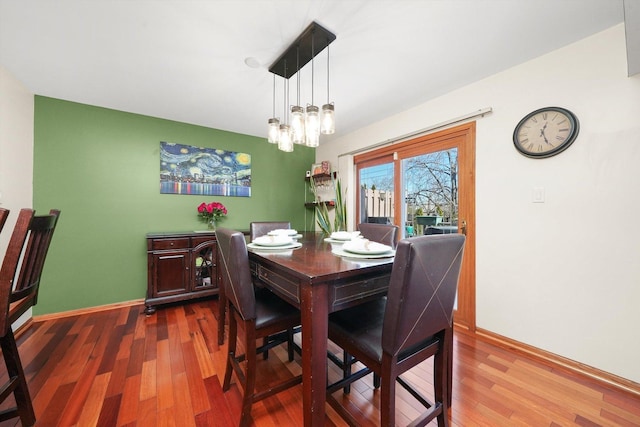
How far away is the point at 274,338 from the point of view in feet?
5.98

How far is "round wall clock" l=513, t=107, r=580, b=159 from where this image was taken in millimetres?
1673

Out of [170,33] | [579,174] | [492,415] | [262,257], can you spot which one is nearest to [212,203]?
[170,33]

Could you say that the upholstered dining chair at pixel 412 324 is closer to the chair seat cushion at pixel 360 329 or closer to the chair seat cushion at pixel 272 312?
the chair seat cushion at pixel 360 329

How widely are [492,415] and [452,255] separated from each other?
1.02m

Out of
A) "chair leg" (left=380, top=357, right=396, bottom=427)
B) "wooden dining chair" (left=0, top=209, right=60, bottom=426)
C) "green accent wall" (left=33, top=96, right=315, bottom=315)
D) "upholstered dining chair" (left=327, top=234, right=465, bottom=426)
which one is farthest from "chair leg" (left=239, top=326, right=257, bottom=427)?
"green accent wall" (left=33, top=96, right=315, bottom=315)

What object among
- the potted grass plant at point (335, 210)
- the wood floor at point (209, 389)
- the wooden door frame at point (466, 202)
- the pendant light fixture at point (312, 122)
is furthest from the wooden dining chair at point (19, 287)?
the wooden door frame at point (466, 202)

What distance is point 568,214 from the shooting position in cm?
169

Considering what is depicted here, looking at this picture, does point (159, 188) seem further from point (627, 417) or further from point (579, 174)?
point (627, 417)

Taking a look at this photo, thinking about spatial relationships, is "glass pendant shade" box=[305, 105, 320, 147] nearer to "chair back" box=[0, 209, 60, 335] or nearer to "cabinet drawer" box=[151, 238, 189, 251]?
"chair back" box=[0, 209, 60, 335]

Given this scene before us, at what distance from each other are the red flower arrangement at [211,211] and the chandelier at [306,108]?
5.37ft

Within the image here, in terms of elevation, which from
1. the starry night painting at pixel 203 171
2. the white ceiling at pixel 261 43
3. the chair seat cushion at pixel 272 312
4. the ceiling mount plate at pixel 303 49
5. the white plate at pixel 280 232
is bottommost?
the chair seat cushion at pixel 272 312

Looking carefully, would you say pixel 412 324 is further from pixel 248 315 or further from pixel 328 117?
pixel 328 117

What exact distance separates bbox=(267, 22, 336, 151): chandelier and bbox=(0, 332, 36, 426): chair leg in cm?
181

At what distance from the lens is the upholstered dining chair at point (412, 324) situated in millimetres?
874
